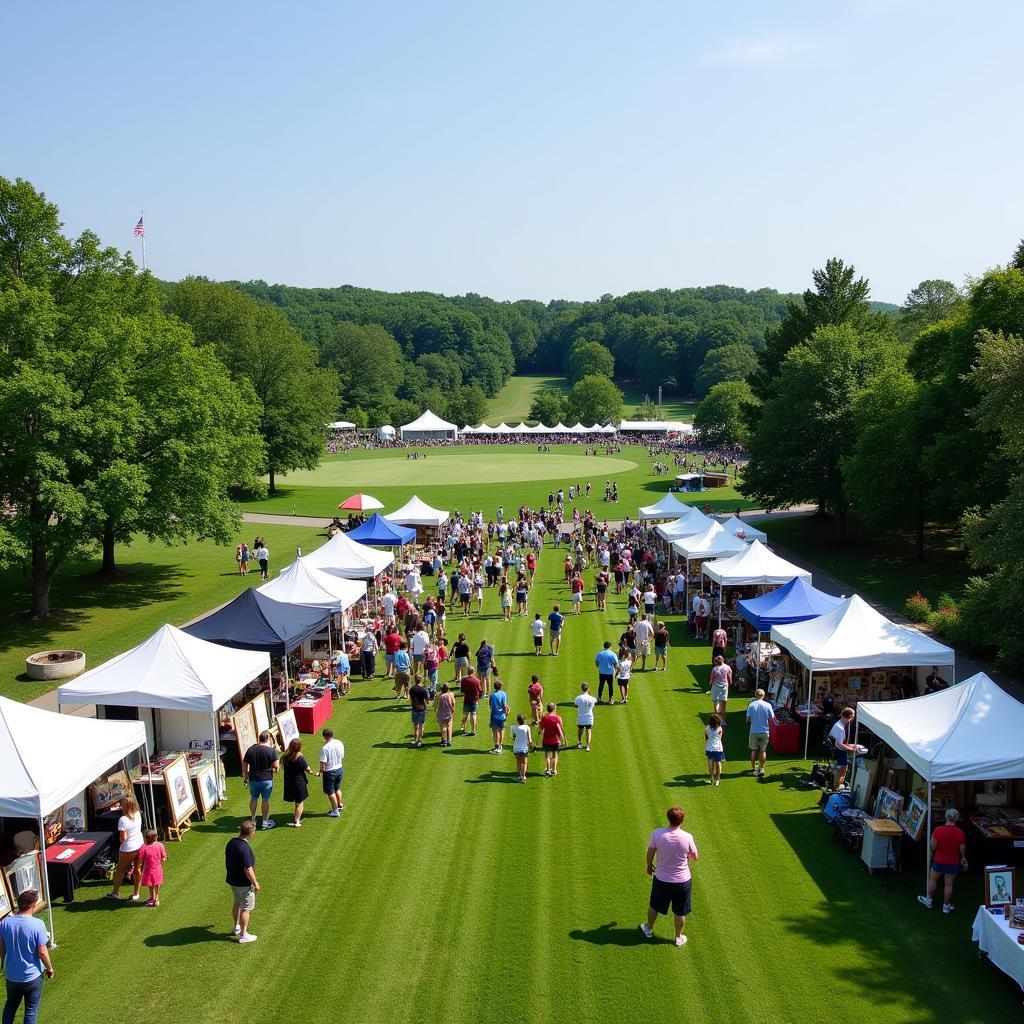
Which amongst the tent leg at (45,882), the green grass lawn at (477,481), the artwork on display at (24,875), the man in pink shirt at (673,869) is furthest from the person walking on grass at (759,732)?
the green grass lawn at (477,481)

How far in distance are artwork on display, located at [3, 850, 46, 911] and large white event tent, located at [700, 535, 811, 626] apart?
15.7 metres

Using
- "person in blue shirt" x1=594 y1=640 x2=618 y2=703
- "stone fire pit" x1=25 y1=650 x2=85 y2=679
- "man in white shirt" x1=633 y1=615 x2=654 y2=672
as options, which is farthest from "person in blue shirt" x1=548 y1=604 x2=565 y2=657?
"stone fire pit" x1=25 y1=650 x2=85 y2=679

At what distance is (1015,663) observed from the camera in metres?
19.0

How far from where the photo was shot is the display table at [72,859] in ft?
34.9

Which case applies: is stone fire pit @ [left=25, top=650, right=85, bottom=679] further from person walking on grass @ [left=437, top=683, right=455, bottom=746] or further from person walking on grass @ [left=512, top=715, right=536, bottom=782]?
person walking on grass @ [left=512, top=715, right=536, bottom=782]

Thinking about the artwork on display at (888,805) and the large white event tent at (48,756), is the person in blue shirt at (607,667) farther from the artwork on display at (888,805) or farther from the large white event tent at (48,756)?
the large white event tent at (48,756)

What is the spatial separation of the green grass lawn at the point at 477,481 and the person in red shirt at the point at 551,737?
35.1 m

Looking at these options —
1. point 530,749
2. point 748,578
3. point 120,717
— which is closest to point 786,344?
point 748,578

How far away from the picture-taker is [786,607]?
1884 cm

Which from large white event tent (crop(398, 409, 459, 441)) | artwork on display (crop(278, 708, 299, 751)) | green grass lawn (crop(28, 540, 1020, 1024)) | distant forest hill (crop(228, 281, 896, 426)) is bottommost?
green grass lawn (crop(28, 540, 1020, 1024))

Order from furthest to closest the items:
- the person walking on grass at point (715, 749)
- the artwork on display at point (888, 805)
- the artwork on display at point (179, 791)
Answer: the person walking on grass at point (715, 749) → the artwork on display at point (179, 791) → the artwork on display at point (888, 805)

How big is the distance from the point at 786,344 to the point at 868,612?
40042 mm

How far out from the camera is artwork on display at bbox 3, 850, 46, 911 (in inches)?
395

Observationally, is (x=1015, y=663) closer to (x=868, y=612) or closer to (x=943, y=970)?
(x=868, y=612)
